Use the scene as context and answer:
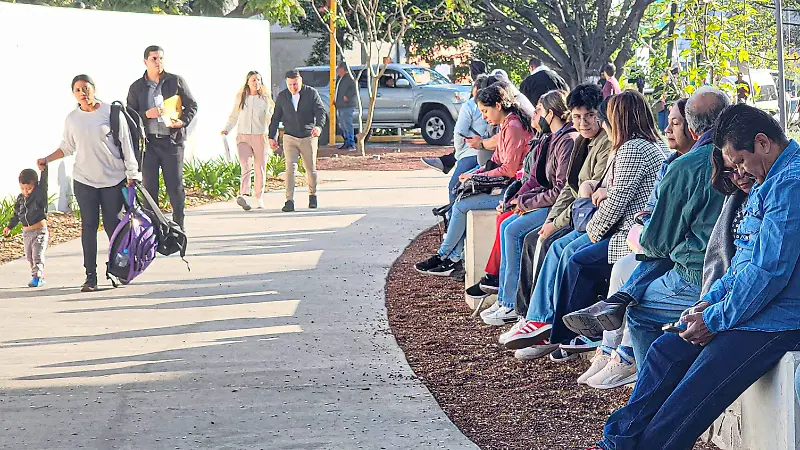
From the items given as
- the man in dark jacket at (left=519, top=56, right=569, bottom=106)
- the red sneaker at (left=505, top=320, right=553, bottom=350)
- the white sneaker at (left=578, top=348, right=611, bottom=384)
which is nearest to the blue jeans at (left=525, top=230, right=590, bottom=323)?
the red sneaker at (left=505, top=320, right=553, bottom=350)

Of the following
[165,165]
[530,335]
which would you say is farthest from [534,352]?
[165,165]

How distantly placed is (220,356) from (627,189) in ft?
9.18

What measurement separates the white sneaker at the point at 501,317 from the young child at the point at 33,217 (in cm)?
417

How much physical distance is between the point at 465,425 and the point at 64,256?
7003mm

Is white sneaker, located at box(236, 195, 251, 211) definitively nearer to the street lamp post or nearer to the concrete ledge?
the concrete ledge

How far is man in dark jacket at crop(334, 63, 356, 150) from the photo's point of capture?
1035 inches

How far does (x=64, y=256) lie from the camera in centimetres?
1192

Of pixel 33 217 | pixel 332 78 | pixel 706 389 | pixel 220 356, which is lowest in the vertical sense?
pixel 220 356

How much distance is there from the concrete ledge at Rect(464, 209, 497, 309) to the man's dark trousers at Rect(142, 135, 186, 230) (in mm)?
4072

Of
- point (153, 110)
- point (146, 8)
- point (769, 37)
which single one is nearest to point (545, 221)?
point (153, 110)

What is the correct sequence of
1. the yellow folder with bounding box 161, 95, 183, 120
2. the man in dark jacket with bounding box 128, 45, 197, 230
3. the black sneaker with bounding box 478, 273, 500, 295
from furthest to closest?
1. the man in dark jacket with bounding box 128, 45, 197, 230
2. the yellow folder with bounding box 161, 95, 183, 120
3. the black sneaker with bounding box 478, 273, 500, 295

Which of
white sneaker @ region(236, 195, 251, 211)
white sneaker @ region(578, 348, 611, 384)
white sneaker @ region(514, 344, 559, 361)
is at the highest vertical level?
white sneaker @ region(578, 348, 611, 384)

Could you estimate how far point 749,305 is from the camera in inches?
185

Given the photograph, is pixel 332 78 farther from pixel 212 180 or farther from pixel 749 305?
pixel 749 305
